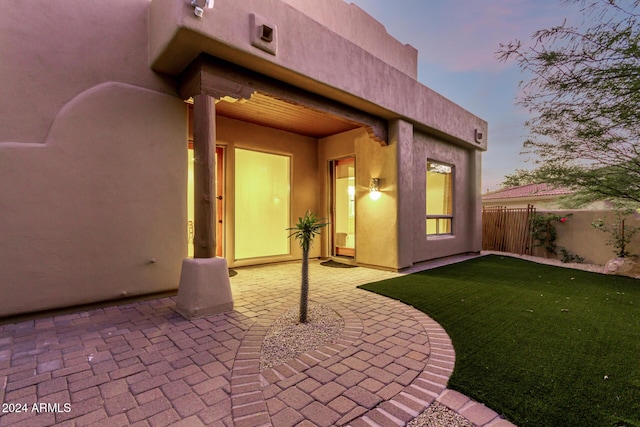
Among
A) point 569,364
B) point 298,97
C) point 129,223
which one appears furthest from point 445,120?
point 129,223

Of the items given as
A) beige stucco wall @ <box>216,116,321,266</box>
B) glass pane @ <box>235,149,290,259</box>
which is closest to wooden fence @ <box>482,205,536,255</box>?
beige stucco wall @ <box>216,116,321,266</box>

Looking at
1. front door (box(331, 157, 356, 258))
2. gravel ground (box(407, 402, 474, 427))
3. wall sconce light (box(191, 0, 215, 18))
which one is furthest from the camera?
front door (box(331, 157, 356, 258))

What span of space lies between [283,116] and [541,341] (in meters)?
Answer: 5.34

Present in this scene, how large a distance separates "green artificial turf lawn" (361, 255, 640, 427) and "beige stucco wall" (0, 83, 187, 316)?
10.8 feet

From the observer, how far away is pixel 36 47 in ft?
10.3

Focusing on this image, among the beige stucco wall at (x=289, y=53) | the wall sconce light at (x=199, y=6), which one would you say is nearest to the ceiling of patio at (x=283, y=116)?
the beige stucco wall at (x=289, y=53)

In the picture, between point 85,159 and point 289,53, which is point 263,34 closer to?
point 289,53

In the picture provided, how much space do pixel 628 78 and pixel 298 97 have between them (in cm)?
361

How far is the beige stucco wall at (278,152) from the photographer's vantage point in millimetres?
5922

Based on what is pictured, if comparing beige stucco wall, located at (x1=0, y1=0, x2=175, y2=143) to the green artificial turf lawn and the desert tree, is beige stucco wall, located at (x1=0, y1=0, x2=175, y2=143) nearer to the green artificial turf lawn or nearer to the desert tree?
the desert tree

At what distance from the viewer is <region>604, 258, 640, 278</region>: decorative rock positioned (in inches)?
233

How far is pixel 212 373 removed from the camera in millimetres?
2059

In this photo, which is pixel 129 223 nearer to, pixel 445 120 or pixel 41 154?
pixel 41 154

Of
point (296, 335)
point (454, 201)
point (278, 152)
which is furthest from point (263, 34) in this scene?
point (454, 201)
